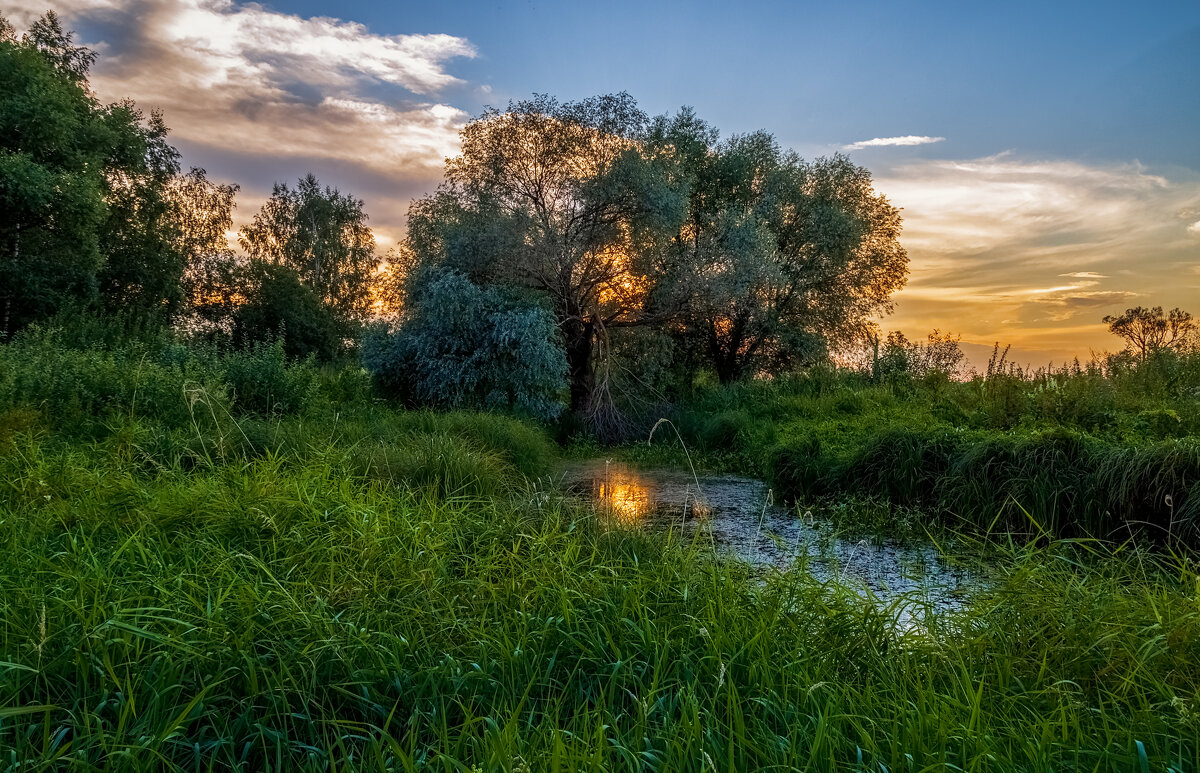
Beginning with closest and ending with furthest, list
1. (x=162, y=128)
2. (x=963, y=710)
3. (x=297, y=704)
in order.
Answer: (x=963, y=710) → (x=297, y=704) → (x=162, y=128)

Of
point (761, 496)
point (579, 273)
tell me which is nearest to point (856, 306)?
point (579, 273)

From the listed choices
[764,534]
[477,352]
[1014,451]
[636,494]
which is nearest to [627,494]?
[636,494]

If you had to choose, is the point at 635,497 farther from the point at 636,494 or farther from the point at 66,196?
the point at 66,196

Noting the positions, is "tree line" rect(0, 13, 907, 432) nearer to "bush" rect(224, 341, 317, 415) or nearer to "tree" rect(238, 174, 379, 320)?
"bush" rect(224, 341, 317, 415)

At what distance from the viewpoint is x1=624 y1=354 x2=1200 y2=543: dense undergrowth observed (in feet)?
16.7

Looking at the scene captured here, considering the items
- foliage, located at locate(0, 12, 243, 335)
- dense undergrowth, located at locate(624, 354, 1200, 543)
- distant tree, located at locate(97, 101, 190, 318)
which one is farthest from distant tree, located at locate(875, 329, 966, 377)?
distant tree, located at locate(97, 101, 190, 318)

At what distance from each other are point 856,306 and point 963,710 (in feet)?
58.7

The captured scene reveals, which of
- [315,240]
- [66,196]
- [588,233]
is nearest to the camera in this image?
[588,233]

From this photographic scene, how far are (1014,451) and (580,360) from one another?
32.9ft

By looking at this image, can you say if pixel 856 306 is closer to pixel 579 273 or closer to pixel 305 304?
pixel 579 273

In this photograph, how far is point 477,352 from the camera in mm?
13125

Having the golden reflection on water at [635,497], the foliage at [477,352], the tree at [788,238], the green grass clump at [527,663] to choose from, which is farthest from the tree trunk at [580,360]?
the green grass clump at [527,663]

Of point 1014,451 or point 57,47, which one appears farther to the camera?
point 57,47

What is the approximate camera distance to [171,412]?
7199 millimetres
